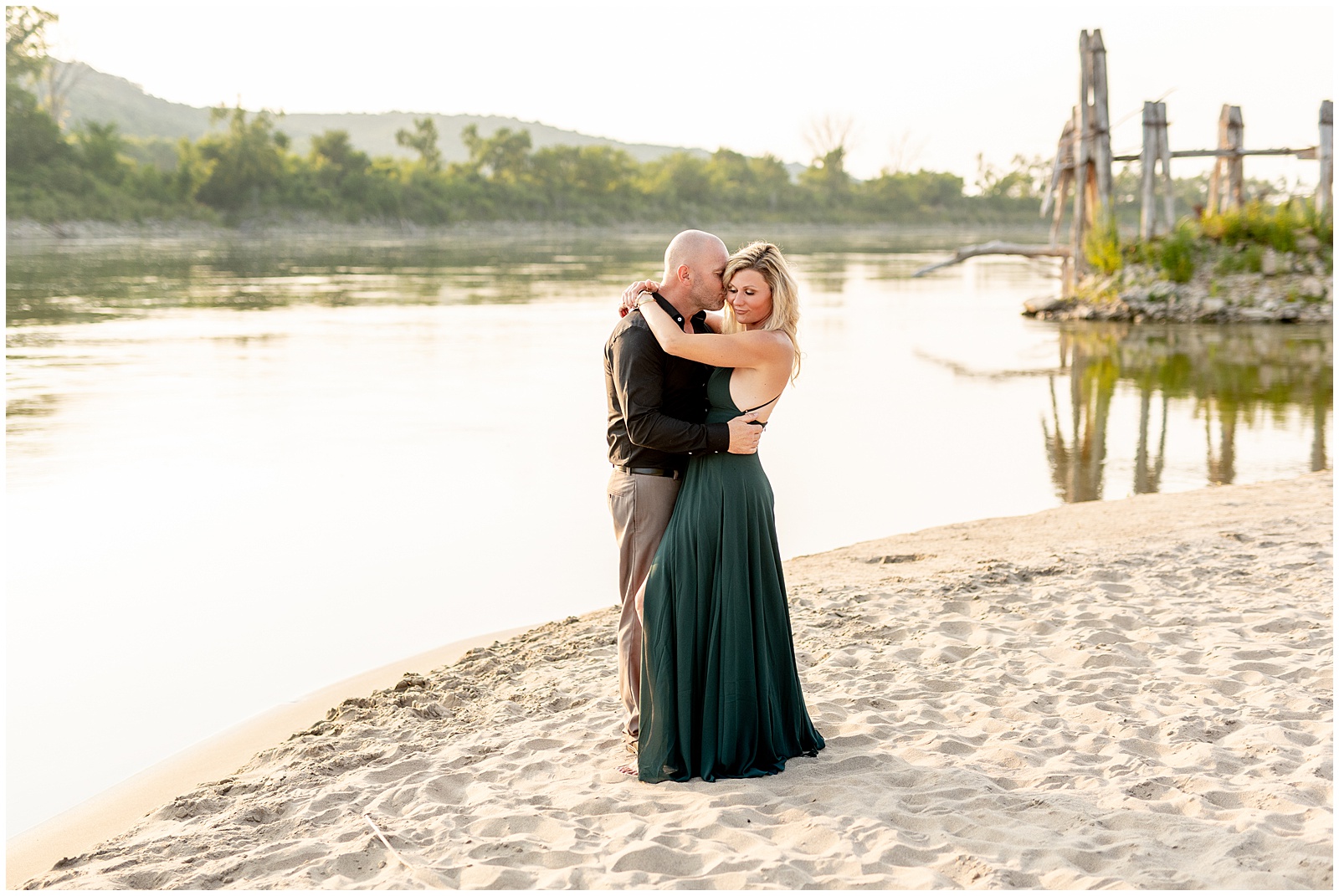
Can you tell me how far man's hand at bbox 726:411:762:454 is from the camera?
4.15 meters

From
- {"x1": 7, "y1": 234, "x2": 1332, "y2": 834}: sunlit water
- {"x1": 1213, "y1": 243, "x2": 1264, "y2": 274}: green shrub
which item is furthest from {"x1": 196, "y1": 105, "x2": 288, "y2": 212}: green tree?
{"x1": 1213, "y1": 243, "x2": 1264, "y2": 274}: green shrub

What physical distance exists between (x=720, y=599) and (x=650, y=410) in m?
0.71

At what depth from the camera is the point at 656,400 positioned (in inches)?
165

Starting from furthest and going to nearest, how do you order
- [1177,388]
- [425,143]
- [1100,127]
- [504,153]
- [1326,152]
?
[425,143], [504,153], [1326,152], [1100,127], [1177,388]

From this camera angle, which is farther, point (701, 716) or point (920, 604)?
point (920, 604)

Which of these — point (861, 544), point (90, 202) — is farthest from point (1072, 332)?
point (90, 202)

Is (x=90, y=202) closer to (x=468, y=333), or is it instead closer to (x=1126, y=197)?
(x=468, y=333)

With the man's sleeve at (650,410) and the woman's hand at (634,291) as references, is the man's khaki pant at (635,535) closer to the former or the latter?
the man's sleeve at (650,410)

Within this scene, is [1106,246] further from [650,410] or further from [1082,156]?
[650,410]

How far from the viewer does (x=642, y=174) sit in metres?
109

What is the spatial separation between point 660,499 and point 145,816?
7.16 ft

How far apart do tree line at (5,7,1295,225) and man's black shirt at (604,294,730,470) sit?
64.7 meters

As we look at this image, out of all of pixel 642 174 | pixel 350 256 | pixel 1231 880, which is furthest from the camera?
pixel 642 174

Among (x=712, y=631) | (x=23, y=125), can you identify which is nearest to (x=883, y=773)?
(x=712, y=631)
